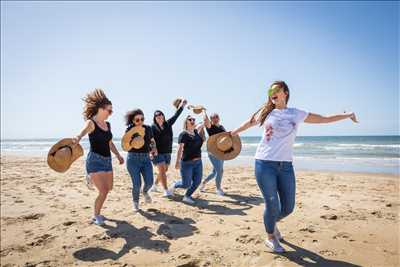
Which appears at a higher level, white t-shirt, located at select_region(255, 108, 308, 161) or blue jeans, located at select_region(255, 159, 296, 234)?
white t-shirt, located at select_region(255, 108, 308, 161)

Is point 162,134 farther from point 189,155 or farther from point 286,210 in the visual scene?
point 286,210

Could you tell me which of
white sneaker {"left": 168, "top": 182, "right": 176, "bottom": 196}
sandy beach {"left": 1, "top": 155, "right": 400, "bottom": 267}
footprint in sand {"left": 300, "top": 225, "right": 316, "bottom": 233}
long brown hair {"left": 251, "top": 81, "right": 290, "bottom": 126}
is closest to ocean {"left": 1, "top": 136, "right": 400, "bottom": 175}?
sandy beach {"left": 1, "top": 155, "right": 400, "bottom": 267}

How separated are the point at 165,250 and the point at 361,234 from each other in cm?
295

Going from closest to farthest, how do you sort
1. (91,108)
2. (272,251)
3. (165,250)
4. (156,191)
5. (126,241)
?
1. (272,251)
2. (165,250)
3. (126,241)
4. (91,108)
5. (156,191)

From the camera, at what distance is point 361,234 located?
428 cm

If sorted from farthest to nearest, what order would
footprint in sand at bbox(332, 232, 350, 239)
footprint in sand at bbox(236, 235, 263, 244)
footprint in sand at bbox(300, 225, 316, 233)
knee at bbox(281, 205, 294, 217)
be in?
footprint in sand at bbox(300, 225, 316, 233)
footprint in sand at bbox(332, 232, 350, 239)
footprint in sand at bbox(236, 235, 263, 244)
knee at bbox(281, 205, 294, 217)

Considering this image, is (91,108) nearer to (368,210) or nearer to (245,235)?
(245,235)

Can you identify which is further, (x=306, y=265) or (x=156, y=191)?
(x=156, y=191)

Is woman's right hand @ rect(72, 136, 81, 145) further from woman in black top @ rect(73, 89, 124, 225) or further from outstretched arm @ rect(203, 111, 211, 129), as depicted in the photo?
outstretched arm @ rect(203, 111, 211, 129)

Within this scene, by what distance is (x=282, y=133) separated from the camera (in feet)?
11.3

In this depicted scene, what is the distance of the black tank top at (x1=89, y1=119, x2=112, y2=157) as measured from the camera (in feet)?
15.6

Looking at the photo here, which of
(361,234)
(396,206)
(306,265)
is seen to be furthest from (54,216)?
(396,206)

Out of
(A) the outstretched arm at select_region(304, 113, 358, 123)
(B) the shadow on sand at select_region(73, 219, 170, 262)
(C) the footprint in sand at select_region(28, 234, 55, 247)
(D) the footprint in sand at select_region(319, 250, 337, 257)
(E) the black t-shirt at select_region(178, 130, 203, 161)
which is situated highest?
(A) the outstretched arm at select_region(304, 113, 358, 123)

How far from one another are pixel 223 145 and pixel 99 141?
83.5 inches
